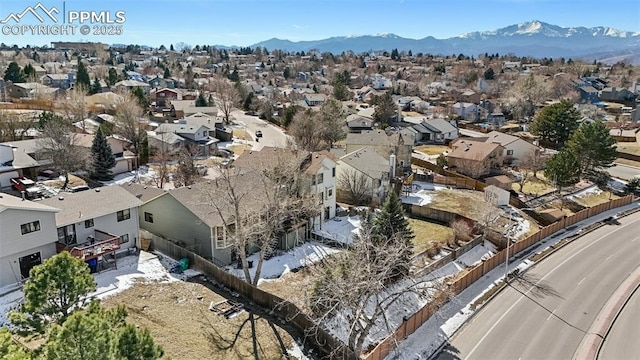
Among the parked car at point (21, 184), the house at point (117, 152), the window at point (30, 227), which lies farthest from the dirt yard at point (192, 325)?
the house at point (117, 152)

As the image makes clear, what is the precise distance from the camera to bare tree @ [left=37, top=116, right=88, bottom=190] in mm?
45344

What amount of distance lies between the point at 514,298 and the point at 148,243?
2653cm

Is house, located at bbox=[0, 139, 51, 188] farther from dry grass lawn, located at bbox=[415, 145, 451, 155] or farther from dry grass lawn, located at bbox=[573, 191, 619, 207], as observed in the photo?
dry grass lawn, located at bbox=[573, 191, 619, 207]

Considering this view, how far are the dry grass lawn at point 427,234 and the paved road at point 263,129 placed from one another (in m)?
30.2

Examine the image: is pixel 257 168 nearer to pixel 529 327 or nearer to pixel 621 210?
pixel 529 327

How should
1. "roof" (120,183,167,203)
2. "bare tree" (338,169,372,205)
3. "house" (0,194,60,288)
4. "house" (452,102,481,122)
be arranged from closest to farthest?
"house" (0,194,60,288)
"roof" (120,183,167,203)
"bare tree" (338,169,372,205)
"house" (452,102,481,122)

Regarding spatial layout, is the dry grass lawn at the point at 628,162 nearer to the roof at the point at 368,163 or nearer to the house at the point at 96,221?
the roof at the point at 368,163

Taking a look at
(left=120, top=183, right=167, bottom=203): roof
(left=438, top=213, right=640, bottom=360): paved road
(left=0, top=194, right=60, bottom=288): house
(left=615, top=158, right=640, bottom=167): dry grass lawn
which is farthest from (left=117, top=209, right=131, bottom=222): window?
(left=615, top=158, right=640, bottom=167): dry grass lawn

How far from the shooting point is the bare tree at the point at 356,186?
4840 centimetres

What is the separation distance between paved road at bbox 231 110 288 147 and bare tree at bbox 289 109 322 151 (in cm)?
494

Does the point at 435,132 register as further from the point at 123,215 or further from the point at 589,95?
the point at 589,95

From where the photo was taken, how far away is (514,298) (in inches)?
1235

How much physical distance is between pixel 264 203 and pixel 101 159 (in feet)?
87.2

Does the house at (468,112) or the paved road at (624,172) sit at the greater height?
the house at (468,112)
